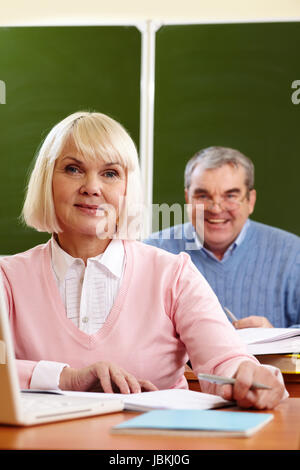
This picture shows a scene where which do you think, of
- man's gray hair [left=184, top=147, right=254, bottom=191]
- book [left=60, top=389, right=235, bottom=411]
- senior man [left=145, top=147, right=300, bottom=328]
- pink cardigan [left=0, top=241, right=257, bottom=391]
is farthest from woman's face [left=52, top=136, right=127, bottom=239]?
man's gray hair [left=184, top=147, right=254, bottom=191]

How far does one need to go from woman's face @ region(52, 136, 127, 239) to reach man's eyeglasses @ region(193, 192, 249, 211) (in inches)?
63.3

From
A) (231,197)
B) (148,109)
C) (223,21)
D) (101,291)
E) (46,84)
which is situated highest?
(223,21)

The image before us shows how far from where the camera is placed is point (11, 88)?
3.57 metres

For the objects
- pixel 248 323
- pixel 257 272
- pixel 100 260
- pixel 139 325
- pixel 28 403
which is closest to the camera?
Result: pixel 28 403

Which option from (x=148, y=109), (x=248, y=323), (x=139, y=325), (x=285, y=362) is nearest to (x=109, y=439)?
(x=139, y=325)

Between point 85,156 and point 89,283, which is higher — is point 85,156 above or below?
above

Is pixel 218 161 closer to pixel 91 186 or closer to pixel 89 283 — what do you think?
pixel 91 186

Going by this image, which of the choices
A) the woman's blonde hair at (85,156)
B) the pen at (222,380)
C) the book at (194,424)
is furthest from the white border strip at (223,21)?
the book at (194,424)

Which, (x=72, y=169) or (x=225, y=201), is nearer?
(x=72, y=169)

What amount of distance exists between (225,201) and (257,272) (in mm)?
363

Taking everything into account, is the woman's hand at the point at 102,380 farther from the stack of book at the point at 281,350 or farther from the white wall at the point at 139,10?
the white wall at the point at 139,10

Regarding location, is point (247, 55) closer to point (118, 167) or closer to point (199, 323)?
point (118, 167)

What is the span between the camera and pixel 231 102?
3430mm

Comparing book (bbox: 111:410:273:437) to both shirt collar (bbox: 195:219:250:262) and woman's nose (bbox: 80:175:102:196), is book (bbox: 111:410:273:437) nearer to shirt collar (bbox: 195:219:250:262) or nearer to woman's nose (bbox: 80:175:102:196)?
woman's nose (bbox: 80:175:102:196)
